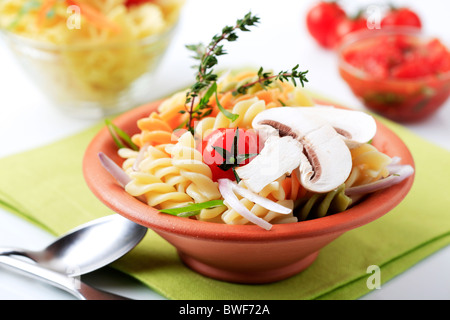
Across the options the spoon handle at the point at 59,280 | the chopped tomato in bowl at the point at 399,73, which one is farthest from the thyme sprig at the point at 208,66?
the chopped tomato in bowl at the point at 399,73

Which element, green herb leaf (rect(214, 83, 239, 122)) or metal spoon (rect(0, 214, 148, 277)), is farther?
metal spoon (rect(0, 214, 148, 277))

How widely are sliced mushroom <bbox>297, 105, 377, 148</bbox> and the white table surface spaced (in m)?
0.56

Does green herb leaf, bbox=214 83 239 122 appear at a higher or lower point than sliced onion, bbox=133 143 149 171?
higher

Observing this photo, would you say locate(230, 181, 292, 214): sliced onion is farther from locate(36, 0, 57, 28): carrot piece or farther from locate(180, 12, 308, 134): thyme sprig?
locate(36, 0, 57, 28): carrot piece

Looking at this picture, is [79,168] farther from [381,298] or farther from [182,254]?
[381,298]

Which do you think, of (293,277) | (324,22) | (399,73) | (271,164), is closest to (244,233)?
(271,164)

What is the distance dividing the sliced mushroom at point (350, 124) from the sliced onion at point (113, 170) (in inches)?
25.1

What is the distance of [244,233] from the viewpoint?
179 cm

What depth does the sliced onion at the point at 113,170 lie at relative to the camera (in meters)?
2.10

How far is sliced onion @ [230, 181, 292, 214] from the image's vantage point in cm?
183

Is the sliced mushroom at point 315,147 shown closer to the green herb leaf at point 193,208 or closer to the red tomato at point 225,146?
the red tomato at point 225,146

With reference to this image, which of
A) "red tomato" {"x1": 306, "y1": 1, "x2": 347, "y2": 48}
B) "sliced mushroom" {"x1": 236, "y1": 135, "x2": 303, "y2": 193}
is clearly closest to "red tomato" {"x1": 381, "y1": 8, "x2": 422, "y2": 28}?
"red tomato" {"x1": 306, "y1": 1, "x2": 347, "y2": 48}
